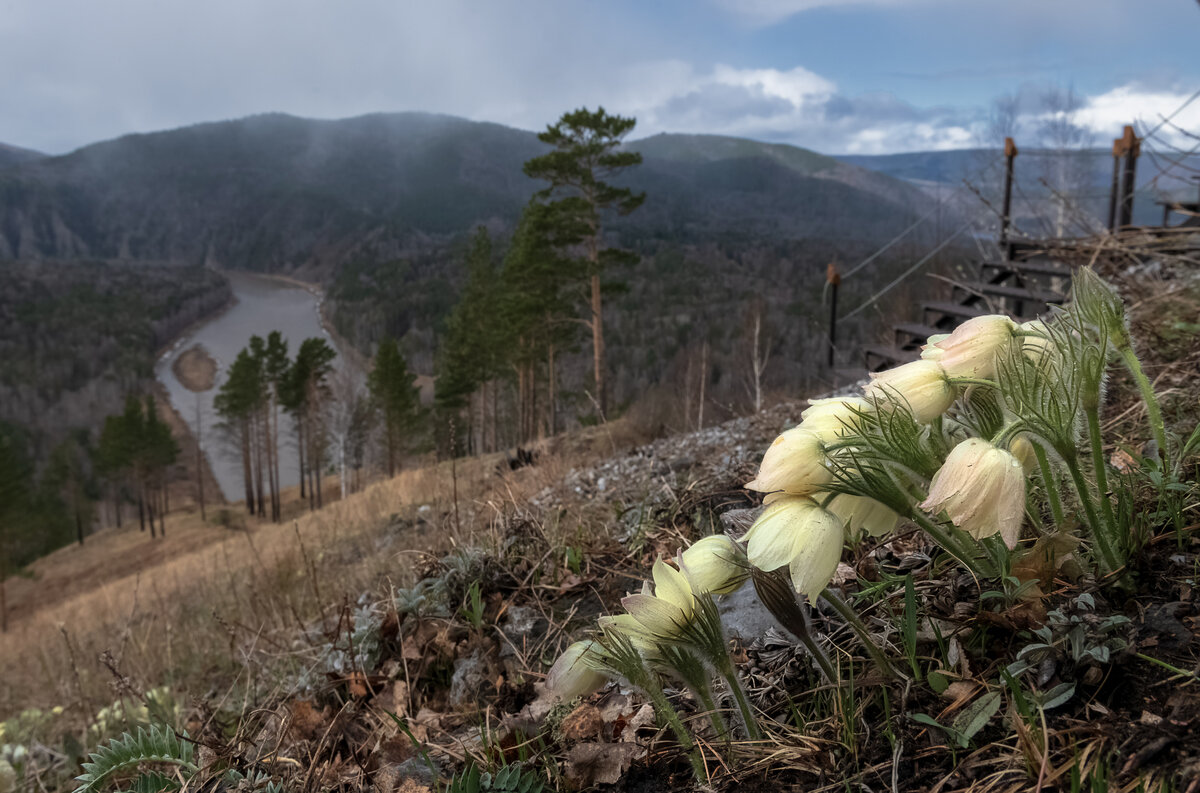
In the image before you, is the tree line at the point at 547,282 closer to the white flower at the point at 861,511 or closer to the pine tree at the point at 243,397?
the pine tree at the point at 243,397

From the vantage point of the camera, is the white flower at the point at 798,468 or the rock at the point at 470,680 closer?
the white flower at the point at 798,468

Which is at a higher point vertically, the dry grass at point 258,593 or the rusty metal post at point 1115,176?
the rusty metal post at point 1115,176

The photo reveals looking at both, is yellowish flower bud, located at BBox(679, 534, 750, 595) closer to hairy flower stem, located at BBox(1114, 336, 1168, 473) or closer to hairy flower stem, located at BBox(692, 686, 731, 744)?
hairy flower stem, located at BBox(692, 686, 731, 744)

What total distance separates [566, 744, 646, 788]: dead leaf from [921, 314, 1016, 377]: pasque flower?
27.8 inches

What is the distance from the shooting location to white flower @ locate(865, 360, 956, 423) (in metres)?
0.84

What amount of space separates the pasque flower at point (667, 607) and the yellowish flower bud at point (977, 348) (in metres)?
0.42

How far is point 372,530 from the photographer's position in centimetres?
818

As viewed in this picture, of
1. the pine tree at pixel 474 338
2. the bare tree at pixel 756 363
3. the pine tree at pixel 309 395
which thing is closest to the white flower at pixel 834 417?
the bare tree at pixel 756 363

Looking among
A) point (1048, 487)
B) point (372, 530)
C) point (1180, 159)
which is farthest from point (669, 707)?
point (372, 530)

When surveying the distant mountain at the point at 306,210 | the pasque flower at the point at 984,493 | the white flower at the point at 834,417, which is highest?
the distant mountain at the point at 306,210

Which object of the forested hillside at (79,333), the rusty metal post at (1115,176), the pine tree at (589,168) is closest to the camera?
the rusty metal post at (1115,176)

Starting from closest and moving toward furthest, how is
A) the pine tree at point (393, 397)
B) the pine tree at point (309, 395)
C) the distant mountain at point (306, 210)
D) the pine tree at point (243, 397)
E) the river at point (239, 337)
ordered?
1. the pine tree at point (393, 397)
2. the pine tree at point (243, 397)
3. the pine tree at point (309, 395)
4. the river at point (239, 337)
5. the distant mountain at point (306, 210)

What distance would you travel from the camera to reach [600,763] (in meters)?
1.05

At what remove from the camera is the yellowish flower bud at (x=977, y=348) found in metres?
0.86
